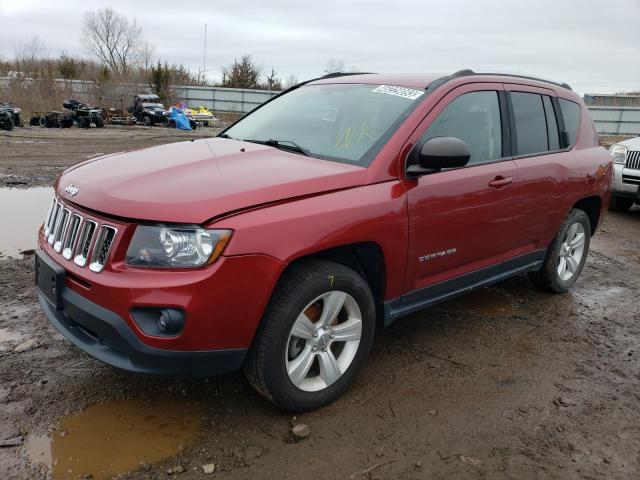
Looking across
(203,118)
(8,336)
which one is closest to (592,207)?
(8,336)

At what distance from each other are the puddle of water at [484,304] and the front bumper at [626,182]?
4.71 metres

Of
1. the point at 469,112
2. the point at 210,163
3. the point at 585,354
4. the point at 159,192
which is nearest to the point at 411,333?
the point at 585,354

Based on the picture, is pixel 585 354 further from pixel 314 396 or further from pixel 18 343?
pixel 18 343

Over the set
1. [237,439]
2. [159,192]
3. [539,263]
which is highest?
[159,192]

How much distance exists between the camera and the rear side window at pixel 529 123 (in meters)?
4.04

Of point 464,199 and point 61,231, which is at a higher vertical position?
point 464,199

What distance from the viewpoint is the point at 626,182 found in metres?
8.30

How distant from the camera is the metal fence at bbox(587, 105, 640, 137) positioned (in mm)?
29516

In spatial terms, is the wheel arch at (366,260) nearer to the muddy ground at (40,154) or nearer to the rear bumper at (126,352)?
the rear bumper at (126,352)

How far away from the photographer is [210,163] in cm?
299

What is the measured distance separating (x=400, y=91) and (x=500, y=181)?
919 millimetres

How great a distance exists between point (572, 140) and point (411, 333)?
225 centimetres

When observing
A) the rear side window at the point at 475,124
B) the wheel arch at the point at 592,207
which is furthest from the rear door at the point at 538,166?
the wheel arch at the point at 592,207

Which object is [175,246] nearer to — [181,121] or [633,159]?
[633,159]
